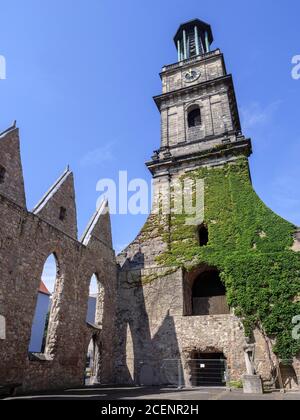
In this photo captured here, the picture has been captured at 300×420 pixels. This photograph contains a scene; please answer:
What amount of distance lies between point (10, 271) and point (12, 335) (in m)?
2.18

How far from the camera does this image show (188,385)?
14383 millimetres

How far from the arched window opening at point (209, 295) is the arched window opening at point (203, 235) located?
1800 millimetres

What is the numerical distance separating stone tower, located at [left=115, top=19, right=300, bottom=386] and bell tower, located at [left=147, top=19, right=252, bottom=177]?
84mm

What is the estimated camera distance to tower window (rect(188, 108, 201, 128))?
24.0 metres

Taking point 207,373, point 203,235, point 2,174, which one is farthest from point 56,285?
point 203,235

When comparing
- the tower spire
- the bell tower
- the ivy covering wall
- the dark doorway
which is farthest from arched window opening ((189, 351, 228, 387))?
the tower spire

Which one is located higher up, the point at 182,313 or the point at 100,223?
the point at 100,223

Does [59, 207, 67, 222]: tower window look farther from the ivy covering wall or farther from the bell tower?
the bell tower

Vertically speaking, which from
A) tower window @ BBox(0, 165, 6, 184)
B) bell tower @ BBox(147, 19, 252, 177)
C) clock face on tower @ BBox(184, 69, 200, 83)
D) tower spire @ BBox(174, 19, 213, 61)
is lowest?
tower window @ BBox(0, 165, 6, 184)

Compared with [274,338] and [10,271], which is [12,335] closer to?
[10,271]

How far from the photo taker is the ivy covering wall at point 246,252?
1410 cm

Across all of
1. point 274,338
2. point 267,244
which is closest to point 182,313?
point 274,338

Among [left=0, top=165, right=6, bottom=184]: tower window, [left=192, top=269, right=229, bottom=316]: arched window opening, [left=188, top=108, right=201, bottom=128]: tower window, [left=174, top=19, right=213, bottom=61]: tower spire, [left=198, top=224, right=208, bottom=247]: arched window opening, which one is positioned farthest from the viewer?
[left=174, top=19, right=213, bottom=61]: tower spire

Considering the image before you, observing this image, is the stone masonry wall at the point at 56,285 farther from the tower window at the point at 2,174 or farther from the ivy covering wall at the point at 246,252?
the ivy covering wall at the point at 246,252
